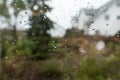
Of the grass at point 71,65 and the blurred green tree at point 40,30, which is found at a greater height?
the blurred green tree at point 40,30

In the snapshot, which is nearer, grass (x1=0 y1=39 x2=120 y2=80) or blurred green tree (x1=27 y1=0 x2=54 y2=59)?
grass (x1=0 y1=39 x2=120 y2=80)

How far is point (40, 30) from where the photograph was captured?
4707 millimetres

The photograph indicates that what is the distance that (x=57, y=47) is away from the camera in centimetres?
413

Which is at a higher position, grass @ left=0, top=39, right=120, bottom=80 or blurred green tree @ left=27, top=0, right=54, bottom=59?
blurred green tree @ left=27, top=0, right=54, bottom=59

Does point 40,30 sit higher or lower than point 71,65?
higher

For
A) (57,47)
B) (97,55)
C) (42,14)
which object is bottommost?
(97,55)

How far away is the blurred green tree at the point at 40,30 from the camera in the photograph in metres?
4.34

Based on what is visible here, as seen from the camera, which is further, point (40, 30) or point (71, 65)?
point (40, 30)

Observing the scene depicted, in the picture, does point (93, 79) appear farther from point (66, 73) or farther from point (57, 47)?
point (57, 47)

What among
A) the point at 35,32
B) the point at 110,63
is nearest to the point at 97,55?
the point at 110,63

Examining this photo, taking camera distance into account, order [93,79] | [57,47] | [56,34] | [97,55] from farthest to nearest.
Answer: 1. [56,34]
2. [57,47]
3. [97,55]
4. [93,79]

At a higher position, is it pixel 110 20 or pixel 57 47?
pixel 110 20

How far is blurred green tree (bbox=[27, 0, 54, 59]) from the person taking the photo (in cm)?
434

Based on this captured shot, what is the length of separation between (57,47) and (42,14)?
26.6 inches
